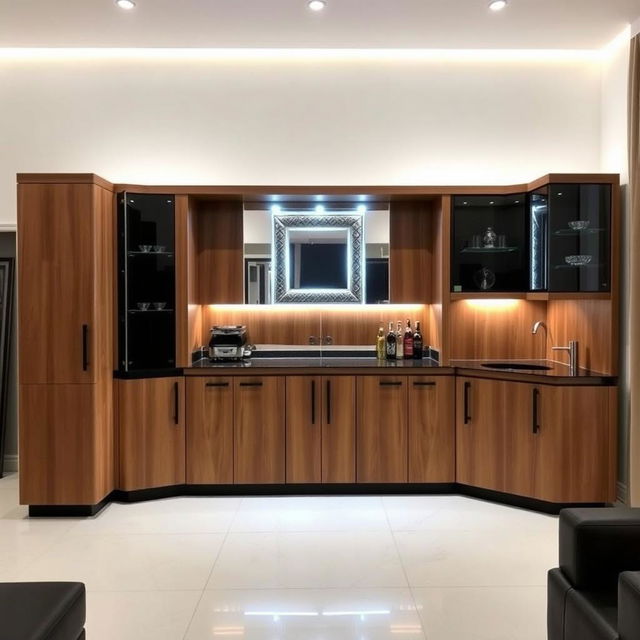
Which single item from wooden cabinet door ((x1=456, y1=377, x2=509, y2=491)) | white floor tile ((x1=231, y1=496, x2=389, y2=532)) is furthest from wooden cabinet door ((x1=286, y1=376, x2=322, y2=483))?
wooden cabinet door ((x1=456, y1=377, x2=509, y2=491))

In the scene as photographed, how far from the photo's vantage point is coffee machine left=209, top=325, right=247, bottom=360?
4.51 m

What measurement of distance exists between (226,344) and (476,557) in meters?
2.43

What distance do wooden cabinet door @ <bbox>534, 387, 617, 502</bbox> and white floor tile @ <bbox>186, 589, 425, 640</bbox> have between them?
1600 millimetres

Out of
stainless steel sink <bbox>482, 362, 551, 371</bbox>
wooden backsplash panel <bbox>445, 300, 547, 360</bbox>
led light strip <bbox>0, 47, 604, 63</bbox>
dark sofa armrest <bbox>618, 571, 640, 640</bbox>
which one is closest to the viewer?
dark sofa armrest <bbox>618, 571, 640, 640</bbox>

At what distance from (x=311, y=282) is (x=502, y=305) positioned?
1598 mm

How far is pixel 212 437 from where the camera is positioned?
165 inches

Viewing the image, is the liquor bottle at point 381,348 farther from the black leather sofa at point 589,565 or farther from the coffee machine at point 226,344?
the black leather sofa at point 589,565

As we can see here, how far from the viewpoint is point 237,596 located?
275cm

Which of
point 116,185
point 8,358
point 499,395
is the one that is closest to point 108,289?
point 116,185

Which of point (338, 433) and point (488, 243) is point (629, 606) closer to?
point (338, 433)

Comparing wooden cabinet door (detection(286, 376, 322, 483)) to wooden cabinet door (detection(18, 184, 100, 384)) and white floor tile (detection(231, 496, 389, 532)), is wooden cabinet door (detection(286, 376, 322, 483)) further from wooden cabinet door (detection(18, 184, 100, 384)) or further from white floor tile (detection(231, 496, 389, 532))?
wooden cabinet door (detection(18, 184, 100, 384))

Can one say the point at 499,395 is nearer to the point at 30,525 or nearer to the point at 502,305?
the point at 502,305

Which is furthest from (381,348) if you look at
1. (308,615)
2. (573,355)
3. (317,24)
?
(317,24)

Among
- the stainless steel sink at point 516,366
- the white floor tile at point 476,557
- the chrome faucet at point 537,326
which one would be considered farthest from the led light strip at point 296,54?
the white floor tile at point 476,557
